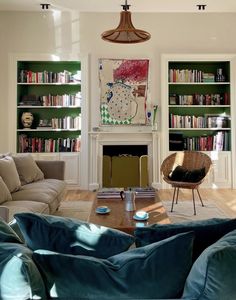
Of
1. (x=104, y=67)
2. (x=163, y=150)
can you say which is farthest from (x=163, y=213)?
(x=104, y=67)

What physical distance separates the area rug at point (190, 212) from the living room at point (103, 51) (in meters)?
1.33

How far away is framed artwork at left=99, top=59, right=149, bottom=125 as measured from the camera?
6.43 metres

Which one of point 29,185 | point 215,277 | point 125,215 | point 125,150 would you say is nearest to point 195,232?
point 215,277

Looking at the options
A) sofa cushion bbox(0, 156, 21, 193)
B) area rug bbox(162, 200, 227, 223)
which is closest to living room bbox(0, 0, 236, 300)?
area rug bbox(162, 200, 227, 223)

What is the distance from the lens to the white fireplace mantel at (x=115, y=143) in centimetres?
642

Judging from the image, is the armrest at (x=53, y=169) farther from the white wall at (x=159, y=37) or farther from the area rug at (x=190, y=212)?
the white wall at (x=159, y=37)

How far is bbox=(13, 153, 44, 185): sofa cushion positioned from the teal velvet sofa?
3202 mm

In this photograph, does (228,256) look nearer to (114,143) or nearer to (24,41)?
(114,143)

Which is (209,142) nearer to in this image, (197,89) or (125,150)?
Result: (197,89)

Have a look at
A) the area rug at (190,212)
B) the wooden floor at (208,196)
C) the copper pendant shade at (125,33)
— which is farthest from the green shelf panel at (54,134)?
the copper pendant shade at (125,33)

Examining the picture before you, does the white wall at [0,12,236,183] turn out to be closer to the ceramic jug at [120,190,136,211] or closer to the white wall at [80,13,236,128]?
the white wall at [80,13,236,128]

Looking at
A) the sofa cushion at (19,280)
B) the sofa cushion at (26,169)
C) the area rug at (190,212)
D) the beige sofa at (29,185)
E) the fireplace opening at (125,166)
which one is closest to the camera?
the sofa cushion at (19,280)

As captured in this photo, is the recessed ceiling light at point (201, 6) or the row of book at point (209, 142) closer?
the recessed ceiling light at point (201, 6)

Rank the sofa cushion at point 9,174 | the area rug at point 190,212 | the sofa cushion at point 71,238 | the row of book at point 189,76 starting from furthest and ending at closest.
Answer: the row of book at point 189,76 → the area rug at point 190,212 → the sofa cushion at point 9,174 → the sofa cushion at point 71,238
